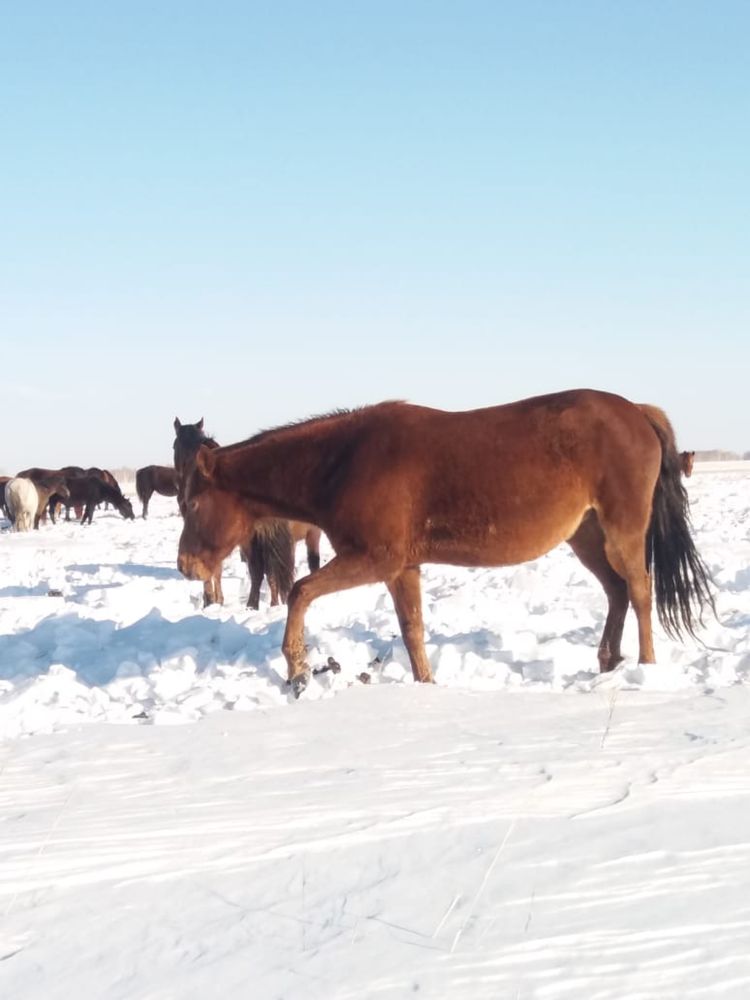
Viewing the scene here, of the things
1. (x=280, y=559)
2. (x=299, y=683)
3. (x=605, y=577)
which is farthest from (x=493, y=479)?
(x=280, y=559)

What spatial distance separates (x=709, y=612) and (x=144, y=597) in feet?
19.5

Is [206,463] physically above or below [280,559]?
above

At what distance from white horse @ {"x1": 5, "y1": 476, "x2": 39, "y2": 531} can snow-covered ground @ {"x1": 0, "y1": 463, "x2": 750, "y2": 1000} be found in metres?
25.0

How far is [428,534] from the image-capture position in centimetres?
618

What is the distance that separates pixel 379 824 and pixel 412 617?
11.3ft

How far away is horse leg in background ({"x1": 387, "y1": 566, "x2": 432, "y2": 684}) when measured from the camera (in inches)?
247

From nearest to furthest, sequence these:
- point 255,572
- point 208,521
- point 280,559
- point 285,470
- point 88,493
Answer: point 285,470
point 208,521
point 280,559
point 255,572
point 88,493

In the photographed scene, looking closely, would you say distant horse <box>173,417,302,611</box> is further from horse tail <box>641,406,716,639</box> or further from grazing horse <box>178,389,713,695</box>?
horse tail <box>641,406,716,639</box>

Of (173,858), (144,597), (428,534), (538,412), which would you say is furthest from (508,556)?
(144,597)

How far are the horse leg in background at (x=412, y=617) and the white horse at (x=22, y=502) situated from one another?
85.7 feet

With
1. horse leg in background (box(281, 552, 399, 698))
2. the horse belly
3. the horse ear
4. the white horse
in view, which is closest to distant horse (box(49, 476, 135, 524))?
the white horse

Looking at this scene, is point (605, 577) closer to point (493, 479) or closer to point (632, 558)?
point (632, 558)

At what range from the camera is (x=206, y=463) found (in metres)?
6.89

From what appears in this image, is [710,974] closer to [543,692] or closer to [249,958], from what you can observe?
[249,958]
